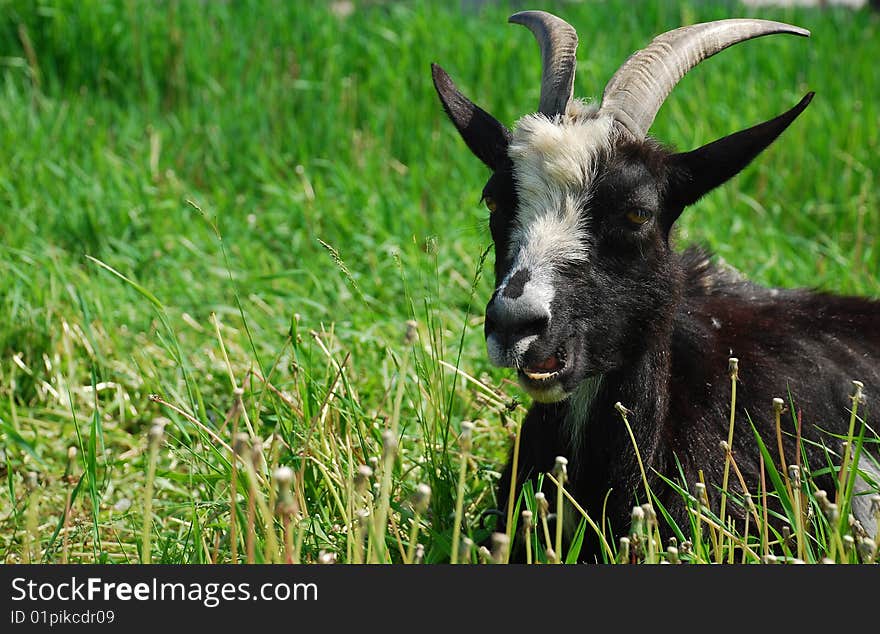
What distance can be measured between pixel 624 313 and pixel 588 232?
265 mm

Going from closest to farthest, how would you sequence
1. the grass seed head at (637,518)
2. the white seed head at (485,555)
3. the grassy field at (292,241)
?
the grass seed head at (637,518) < the white seed head at (485,555) < the grassy field at (292,241)

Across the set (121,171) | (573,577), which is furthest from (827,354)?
(121,171)

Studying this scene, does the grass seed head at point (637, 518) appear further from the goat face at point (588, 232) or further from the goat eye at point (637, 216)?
the goat eye at point (637, 216)

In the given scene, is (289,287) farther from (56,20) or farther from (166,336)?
(56,20)

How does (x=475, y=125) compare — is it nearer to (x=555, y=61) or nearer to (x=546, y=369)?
(x=555, y=61)

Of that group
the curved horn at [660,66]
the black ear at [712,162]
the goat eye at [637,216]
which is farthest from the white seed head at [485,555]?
the curved horn at [660,66]

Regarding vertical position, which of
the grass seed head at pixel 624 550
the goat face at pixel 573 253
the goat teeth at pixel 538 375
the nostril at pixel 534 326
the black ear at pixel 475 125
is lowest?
the grass seed head at pixel 624 550

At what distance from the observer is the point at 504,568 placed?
8.94 feet

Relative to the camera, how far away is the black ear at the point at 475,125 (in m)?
3.94

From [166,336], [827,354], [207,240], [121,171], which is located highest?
[121,171]

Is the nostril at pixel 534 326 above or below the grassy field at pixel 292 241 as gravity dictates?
below

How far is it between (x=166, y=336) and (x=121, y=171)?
5.55ft

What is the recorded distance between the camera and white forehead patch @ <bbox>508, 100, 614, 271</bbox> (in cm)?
347

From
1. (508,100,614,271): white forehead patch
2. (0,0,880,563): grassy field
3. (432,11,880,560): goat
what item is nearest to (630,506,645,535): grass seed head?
(0,0,880,563): grassy field
